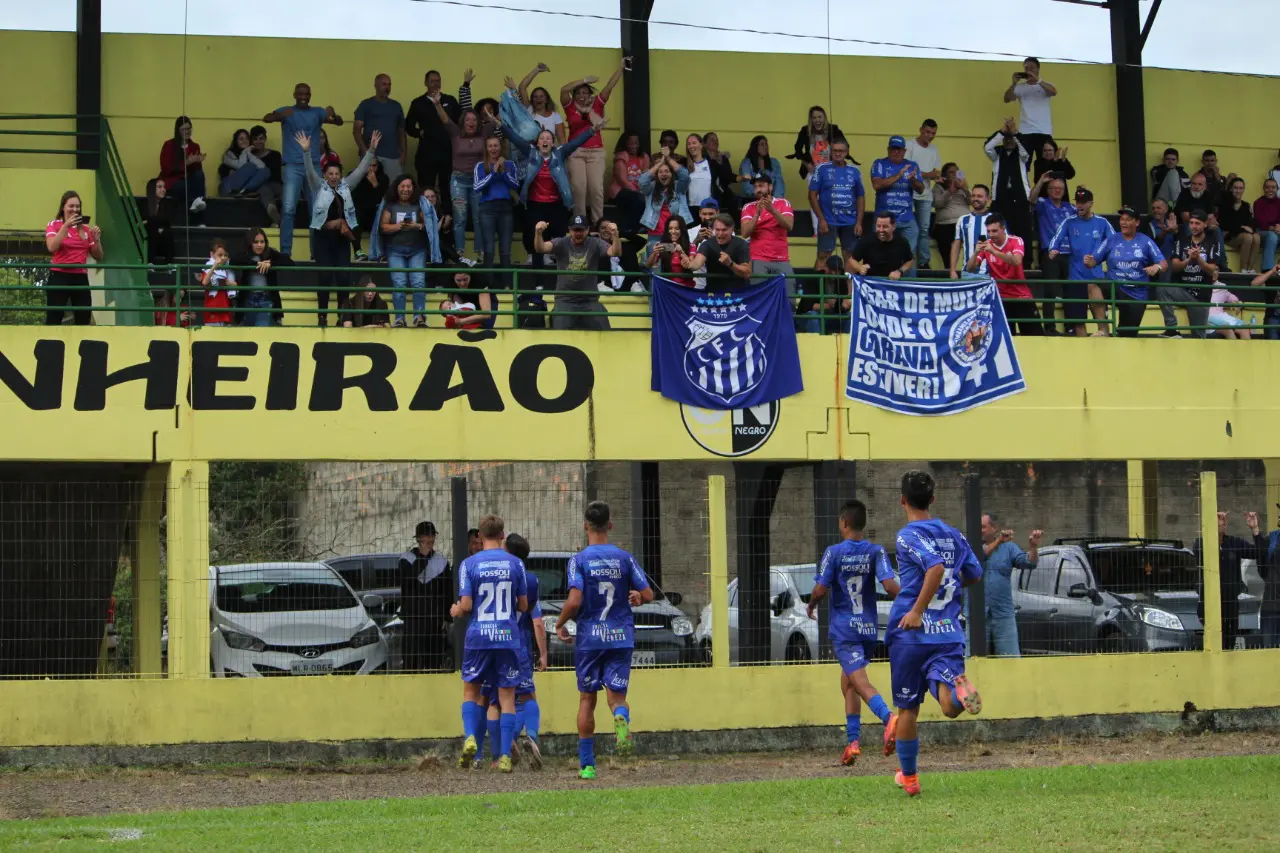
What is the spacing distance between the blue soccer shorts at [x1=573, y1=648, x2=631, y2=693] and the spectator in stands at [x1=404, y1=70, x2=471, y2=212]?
8100mm

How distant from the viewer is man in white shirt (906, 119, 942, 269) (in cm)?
2131

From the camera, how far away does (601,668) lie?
527 inches

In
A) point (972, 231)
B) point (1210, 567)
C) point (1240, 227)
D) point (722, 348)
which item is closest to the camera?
point (722, 348)

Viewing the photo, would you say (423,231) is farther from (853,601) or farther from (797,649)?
(853,601)

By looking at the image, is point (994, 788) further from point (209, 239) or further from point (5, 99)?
point (5, 99)

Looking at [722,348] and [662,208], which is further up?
[662,208]

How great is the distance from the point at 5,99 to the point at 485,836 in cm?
1620

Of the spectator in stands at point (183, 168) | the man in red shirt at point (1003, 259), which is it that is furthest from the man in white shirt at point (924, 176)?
the spectator in stands at point (183, 168)

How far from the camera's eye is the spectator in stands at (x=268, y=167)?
21.0 m

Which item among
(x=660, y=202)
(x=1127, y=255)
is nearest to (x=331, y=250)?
(x=660, y=202)

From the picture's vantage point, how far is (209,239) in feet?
67.9

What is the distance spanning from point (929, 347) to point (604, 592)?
19.8 ft

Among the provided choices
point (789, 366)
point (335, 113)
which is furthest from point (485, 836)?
point (335, 113)

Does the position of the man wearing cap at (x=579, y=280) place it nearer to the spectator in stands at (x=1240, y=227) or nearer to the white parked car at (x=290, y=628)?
the white parked car at (x=290, y=628)
